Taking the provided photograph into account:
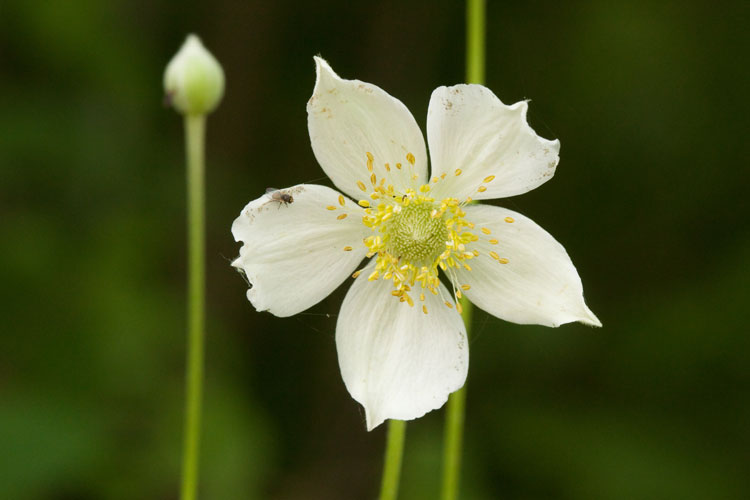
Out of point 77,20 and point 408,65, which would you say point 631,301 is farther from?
point 77,20

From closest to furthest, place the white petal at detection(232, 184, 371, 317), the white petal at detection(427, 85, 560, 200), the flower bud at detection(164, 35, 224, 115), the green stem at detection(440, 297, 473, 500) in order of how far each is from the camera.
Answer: the white petal at detection(427, 85, 560, 200) → the white petal at detection(232, 184, 371, 317) → the green stem at detection(440, 297, 473, 500) → the flower bud at detection(164, 35, 224, 115)

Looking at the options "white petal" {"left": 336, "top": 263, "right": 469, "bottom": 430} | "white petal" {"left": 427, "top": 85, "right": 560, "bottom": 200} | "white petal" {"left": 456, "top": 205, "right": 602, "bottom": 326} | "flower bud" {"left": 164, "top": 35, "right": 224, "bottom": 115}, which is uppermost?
"flower bud" {"left": 164, "top": 35, "right": 224, "bottom": 115}

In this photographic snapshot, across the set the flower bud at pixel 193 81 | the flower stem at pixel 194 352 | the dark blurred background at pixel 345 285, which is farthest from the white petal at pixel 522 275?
the dark blurred background at pixel 345 285

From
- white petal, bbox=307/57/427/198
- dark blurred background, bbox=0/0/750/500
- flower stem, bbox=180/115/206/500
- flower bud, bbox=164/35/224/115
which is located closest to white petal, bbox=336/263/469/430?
white petal, bbox=307/57/427/198

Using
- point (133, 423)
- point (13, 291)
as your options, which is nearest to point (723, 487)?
point (133, 423)

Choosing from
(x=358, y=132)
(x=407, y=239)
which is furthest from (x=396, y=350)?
(x=358, y=132)

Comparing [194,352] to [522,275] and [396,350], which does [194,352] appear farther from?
[522,275]

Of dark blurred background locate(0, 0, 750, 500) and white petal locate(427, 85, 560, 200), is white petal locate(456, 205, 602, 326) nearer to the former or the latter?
white petal locate(427, 85, 560, 200)
